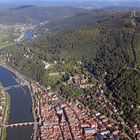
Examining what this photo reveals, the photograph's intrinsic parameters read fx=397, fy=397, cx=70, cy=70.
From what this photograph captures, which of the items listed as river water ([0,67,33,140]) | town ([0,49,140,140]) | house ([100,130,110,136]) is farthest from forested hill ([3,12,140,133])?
river water ([0,67,33,140])

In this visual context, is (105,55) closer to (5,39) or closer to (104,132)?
(104,132)

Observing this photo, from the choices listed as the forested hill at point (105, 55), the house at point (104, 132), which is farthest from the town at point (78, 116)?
the forested hill at point (105, 55)

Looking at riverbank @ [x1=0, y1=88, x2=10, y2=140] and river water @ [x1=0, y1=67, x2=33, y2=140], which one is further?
river water @ [x1=0, y1=67, x2=33, y2=140]

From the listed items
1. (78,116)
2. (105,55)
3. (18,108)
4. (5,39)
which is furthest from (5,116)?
(5,39)

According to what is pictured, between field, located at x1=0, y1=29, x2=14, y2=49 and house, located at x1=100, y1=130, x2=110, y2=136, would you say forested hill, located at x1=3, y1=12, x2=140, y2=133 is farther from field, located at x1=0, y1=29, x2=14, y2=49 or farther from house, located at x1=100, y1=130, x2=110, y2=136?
field, located at x1=0, y1=29, x2=14, y2=49

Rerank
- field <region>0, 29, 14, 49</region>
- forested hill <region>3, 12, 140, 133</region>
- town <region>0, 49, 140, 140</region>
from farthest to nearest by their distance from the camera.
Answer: field <region>0, 29, 14, 49</region>, forested hill <region>3, 12, 140, 133</region>, town <region>0, 49, 140, 140</region>

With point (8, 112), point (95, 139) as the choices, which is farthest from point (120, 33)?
Answer: point (95, 139)
